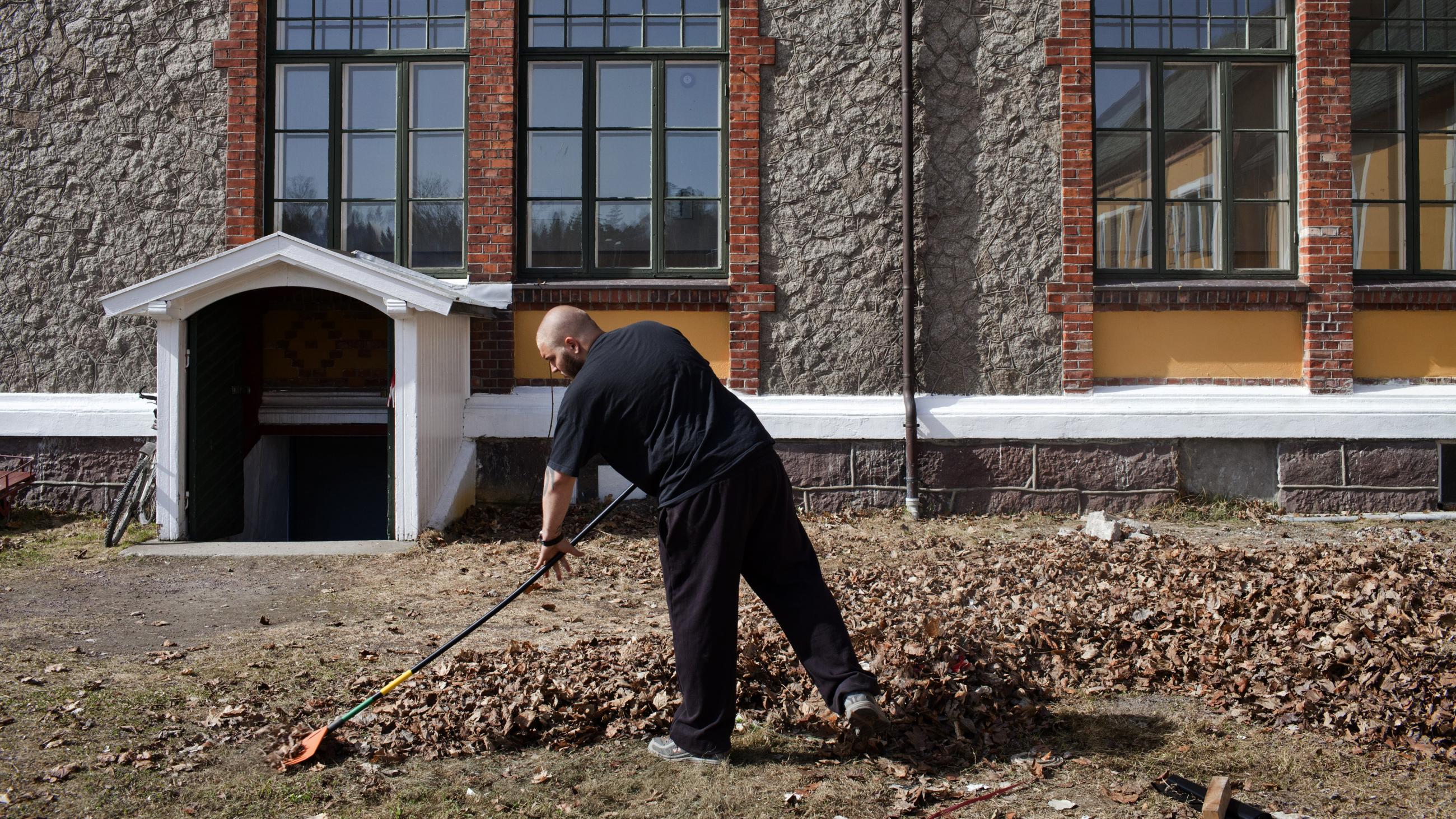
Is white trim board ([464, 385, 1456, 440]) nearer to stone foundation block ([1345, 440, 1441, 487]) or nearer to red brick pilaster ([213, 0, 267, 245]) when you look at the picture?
stone foundation block ([1345, 440, 1441, 487])

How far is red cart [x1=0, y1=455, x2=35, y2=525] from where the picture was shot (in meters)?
8.76

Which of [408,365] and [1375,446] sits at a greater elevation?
[408,365]

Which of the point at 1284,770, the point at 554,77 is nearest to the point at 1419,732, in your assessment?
the point at 1284,770

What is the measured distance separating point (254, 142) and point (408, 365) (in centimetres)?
282

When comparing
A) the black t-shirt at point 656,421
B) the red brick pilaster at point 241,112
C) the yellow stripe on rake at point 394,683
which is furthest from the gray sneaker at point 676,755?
the red brick pilaster at point 241,112

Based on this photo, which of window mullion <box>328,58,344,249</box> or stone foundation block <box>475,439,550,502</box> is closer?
stone foundation block <box>475,439,550,502</box>

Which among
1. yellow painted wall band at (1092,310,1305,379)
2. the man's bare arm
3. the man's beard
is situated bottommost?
the man's bare arm

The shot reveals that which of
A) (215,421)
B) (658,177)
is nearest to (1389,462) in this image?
(658,177)

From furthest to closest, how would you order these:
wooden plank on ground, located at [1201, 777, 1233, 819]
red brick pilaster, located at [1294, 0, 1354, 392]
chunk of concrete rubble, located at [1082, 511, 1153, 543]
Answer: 1. red brick pilaster, located at [1294, 0, 1354, 392]
2. chunk of concrete rubble, located at [1082, 511, 1153, 543]
3. wooden plank on ground, located at [1201, 777, 1233, 819]

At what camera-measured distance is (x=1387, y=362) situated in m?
9.34

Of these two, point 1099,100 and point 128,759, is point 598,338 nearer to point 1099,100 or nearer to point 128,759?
point 128,759

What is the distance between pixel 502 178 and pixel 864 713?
673 cm

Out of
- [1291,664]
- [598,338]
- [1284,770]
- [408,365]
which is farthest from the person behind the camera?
[408,365]

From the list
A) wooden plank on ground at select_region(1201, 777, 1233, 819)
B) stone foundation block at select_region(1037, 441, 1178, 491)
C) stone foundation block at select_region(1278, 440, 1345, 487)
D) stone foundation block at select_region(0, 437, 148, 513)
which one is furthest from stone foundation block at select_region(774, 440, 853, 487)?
wooden plank on ground at select_region(1201, 777, 1233, 819)
